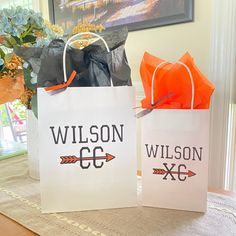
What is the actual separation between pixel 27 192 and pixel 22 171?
0.56 feet

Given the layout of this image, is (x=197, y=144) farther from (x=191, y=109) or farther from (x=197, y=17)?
(x=197, y=17)

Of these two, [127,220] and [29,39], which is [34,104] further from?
[127,220]

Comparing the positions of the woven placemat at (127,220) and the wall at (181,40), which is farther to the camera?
the wall at (181,40)

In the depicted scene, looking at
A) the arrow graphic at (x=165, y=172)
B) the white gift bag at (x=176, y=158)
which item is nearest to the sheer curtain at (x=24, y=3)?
the white gift bag at (x=176, y=158)

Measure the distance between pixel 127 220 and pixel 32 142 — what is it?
1.27 feet

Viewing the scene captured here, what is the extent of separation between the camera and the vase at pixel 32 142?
76 cm

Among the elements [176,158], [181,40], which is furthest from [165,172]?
[181,40]

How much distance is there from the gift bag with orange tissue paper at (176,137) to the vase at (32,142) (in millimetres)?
352

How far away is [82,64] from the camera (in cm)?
61

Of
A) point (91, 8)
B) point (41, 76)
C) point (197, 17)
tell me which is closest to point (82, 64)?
point (41, 76)

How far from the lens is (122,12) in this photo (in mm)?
1310

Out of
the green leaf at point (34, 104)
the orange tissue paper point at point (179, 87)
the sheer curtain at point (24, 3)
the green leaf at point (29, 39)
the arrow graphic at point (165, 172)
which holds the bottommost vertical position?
the arrow graphic at point (165, 172)

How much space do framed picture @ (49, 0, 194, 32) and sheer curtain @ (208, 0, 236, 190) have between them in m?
0.15

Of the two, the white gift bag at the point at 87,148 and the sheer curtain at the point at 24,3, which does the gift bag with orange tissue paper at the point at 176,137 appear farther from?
the sheer curtain at the point at 24,3
